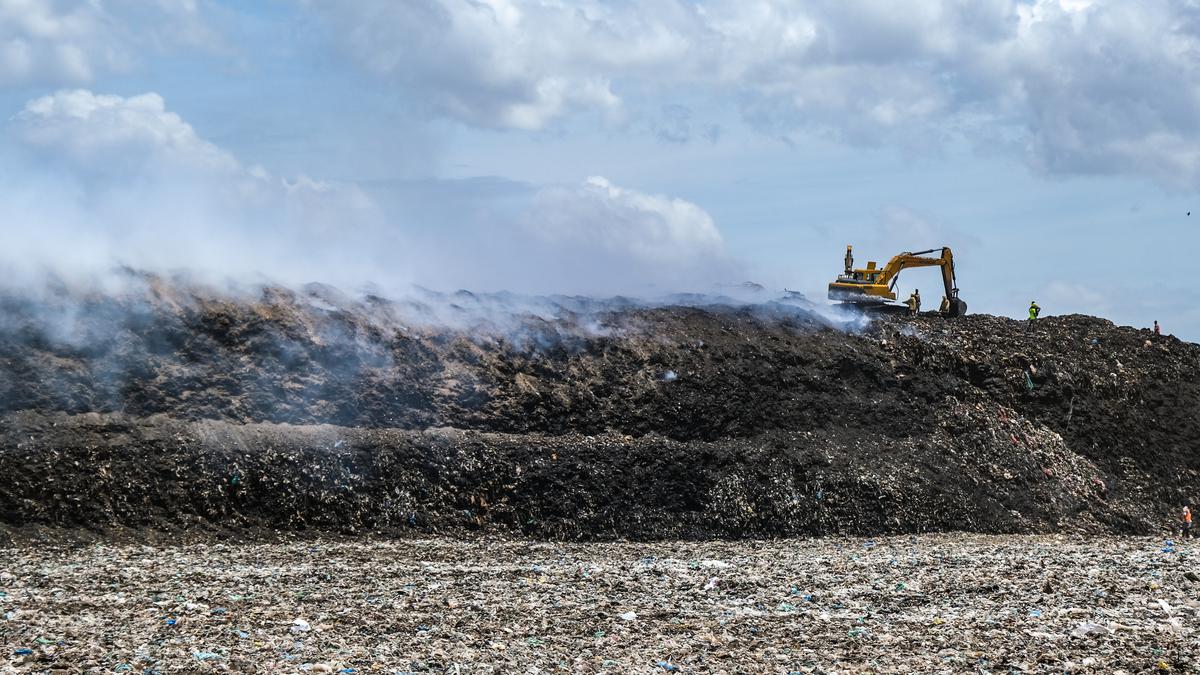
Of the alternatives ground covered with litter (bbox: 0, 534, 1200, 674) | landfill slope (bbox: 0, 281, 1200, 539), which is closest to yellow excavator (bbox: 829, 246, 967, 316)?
landfill slope (bbox: 0, 281, 1200, 539)

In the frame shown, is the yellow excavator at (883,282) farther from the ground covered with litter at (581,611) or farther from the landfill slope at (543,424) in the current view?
the ground covered with litter at (581,611)

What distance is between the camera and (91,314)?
2019cm

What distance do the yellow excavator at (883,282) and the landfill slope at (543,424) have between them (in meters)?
4.51

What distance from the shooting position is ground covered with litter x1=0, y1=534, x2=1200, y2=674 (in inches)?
461

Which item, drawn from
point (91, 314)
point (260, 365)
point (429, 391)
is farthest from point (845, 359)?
point (91, 314)

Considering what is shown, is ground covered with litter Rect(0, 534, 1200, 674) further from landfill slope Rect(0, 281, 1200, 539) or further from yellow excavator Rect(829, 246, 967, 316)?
yellow excavator Rect(829, 246, 967, 316)

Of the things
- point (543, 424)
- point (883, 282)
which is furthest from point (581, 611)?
point (883, 282)

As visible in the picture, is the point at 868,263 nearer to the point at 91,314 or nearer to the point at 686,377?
the point at 686,377

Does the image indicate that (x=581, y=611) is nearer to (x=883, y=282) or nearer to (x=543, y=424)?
(x=543, y=424)

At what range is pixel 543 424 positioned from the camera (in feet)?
71.8

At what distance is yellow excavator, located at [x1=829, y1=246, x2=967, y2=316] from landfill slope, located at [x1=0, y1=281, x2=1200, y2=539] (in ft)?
14.8

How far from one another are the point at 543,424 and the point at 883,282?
1384 cm

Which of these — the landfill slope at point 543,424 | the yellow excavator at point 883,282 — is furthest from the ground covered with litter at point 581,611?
the yellow excavator at point 883,282

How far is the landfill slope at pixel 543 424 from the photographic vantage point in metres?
18.7
